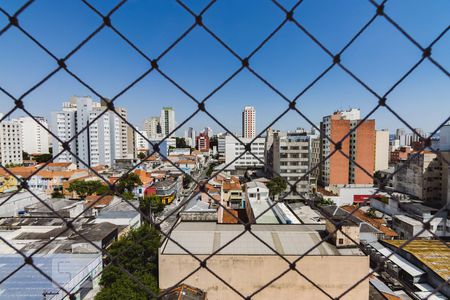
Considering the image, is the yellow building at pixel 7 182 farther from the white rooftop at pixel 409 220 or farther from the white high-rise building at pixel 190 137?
the white high-rise building at pixel 190 137

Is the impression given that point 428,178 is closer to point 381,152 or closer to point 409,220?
point 409,220

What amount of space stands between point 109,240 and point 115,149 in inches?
539

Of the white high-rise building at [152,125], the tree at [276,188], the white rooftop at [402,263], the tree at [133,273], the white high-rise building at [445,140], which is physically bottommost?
the white rooftop at [402,263]

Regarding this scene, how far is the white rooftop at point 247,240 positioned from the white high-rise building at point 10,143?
60.8ft

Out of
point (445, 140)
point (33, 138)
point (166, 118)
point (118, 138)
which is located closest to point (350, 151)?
point (445, 140)

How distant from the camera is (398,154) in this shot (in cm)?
1858

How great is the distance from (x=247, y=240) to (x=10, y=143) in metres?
20.2

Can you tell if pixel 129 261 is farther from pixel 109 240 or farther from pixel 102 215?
pixel 102 215

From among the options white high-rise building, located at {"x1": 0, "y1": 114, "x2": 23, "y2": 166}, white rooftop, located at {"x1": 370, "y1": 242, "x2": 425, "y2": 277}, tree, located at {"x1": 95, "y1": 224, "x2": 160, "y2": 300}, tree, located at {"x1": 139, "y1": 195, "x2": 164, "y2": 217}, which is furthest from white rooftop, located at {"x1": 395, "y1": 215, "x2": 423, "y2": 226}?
white high-rise building, located at {"x1": 0, "y1": 114, "x2": 23, "y2": 166}

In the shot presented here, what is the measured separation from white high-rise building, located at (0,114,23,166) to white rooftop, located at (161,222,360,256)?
60.8 feet

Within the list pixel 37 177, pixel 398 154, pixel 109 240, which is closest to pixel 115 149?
pixel 37 177

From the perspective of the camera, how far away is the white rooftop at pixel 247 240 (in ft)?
12.0

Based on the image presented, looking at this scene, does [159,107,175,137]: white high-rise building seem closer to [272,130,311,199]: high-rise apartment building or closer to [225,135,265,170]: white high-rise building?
[225,135,265,170]: white high-rise building

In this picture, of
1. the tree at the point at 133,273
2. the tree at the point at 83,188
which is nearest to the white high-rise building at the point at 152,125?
the tree at the point at 83,188
